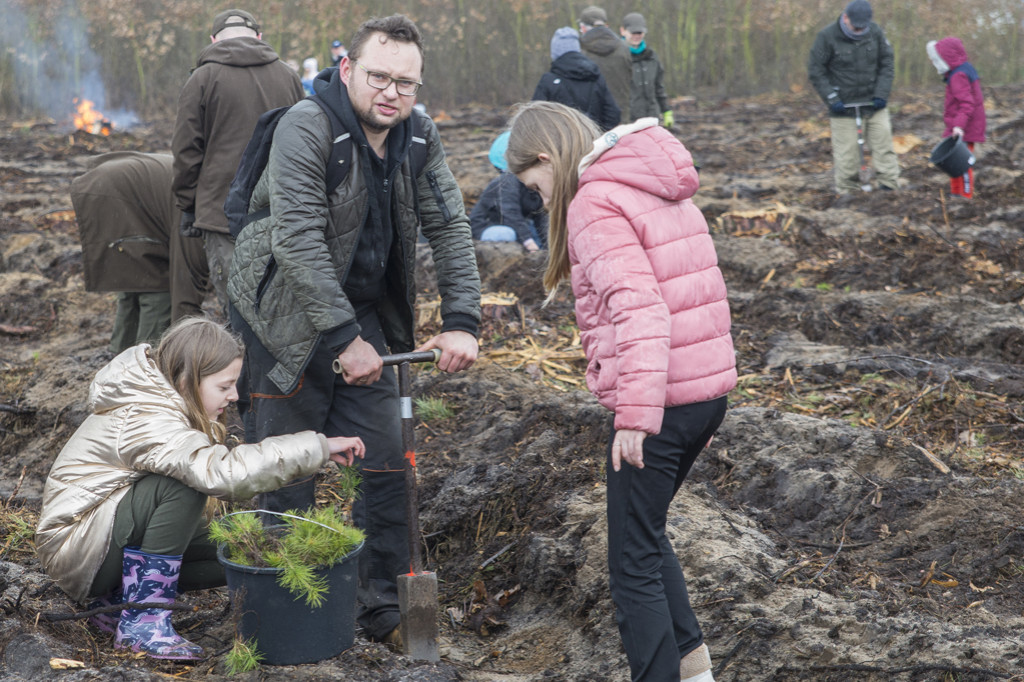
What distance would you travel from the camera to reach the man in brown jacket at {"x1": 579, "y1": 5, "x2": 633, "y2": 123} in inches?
408

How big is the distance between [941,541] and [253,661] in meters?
2.83

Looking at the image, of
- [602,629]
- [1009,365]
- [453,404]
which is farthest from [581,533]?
[1009,365]

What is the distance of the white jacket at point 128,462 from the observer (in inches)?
121

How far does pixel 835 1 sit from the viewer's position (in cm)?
2277

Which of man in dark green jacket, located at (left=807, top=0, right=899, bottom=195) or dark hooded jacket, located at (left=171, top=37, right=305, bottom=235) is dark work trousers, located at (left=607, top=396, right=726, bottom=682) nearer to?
dark hooded jacket, located at (left=171, top=37, right=305, bottom=235)

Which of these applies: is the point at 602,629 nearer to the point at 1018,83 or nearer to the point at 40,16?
the point at 40,16

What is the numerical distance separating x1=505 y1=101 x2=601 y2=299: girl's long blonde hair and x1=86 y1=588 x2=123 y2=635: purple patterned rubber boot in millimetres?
1902

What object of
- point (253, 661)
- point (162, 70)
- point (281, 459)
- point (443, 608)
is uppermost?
point (162, 70)

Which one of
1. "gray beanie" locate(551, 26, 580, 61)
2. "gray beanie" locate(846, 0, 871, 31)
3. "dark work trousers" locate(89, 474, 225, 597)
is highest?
"gray beanie" locate(846, 0, 871, 31)

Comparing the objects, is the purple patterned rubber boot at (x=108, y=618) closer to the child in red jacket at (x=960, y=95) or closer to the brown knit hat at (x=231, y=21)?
the brown knit hat at (x=231, y=21)

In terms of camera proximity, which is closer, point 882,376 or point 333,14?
point 882,376

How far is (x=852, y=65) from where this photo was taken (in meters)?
10.7

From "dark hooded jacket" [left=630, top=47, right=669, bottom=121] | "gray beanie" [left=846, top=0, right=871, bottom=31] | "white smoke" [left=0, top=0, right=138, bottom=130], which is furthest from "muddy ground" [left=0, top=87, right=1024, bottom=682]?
"white smoke" [left=0, top=0, right=138, bottom=130]

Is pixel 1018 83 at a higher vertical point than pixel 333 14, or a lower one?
lower
